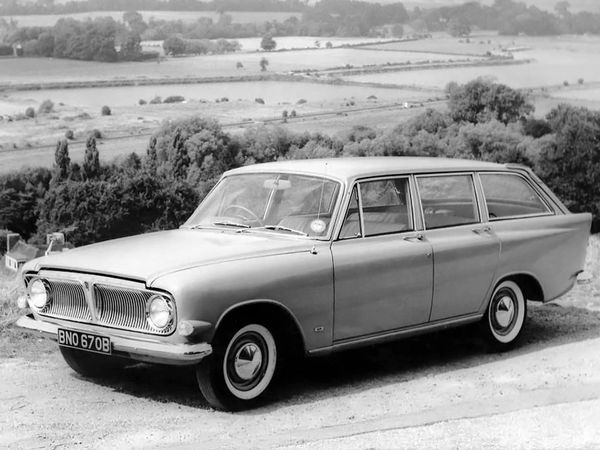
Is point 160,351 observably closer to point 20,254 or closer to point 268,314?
point 268,314

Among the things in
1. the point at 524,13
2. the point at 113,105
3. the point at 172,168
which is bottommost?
the point at 172,168

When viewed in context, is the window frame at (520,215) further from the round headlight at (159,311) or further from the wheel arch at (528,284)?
the round headlight at (159,311)

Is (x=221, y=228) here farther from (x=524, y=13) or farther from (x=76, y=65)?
(x=524, y=13)

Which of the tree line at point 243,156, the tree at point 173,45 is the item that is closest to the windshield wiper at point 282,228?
the tree at point 173,45

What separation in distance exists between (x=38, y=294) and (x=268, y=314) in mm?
1493

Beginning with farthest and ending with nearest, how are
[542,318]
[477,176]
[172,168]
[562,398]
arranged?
1. [172,168]
2. [542,318]
3. [477,176]
4. [562,398]

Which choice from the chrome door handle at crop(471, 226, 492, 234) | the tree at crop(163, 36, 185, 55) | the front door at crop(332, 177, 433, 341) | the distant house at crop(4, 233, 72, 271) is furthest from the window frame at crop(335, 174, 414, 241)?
the tree at crop(163, 36, 185, 55)

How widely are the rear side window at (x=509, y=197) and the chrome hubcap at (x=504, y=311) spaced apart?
63 cm

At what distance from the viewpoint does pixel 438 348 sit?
27.9 feet

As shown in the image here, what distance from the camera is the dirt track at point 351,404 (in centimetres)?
585

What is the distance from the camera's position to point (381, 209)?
756 cm

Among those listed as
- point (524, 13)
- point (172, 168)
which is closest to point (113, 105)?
point (172, 168)

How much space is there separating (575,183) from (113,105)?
3305 cm

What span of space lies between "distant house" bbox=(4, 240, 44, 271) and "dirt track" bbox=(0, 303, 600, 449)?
4710cm
